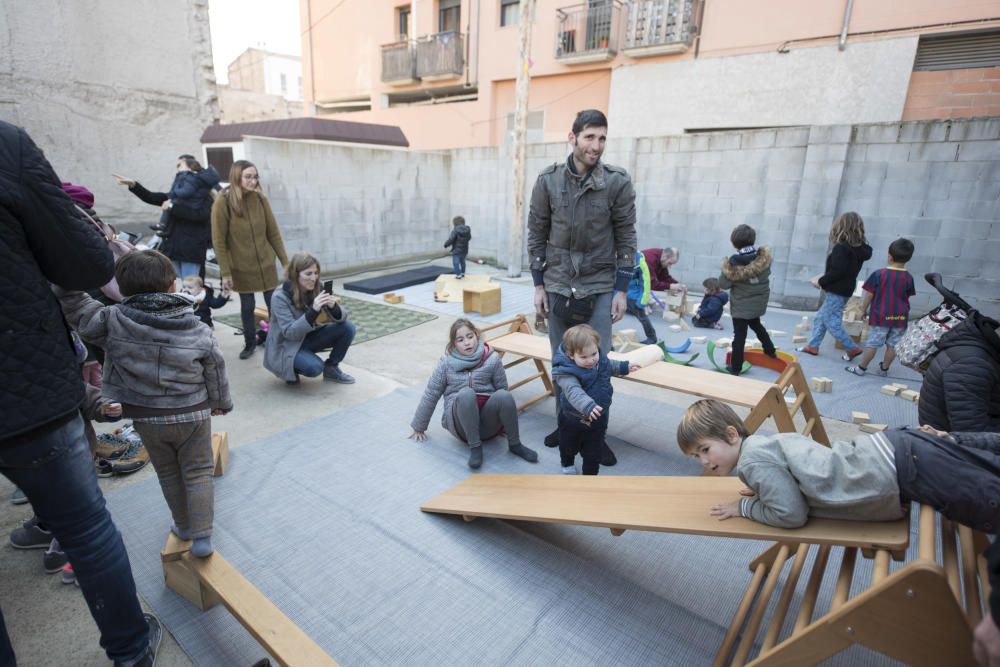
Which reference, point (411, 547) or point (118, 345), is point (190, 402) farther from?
point (411, 547)

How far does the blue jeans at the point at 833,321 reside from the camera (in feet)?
16.6

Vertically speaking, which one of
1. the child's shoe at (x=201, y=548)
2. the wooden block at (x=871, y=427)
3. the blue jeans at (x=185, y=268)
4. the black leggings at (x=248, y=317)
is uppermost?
the blue jeans at (x=185, y=268)

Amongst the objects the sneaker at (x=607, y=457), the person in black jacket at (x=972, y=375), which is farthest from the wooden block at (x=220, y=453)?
the person in black jacket at (x=972, y=375)

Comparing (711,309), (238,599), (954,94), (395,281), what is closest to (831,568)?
(238,599)

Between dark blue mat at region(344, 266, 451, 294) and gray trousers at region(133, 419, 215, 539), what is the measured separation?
565cm

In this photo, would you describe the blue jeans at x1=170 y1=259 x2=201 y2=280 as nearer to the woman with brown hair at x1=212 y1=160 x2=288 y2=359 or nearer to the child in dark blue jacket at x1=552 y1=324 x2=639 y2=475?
the woman with brown hair at x1=212 y1=160 x2=288 y2=359

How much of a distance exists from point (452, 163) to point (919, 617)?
10.5m

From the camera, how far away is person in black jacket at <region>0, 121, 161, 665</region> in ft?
4.19

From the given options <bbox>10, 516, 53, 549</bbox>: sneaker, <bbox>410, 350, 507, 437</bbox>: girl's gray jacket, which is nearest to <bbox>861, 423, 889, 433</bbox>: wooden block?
<bbox>410, 350, 507, 437</bbox>: girl's gray jacket

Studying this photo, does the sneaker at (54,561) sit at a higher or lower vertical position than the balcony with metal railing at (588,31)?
lower

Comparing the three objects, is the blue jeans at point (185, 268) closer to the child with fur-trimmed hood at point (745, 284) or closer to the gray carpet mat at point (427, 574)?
the gray carpet mat at point (427, 574)

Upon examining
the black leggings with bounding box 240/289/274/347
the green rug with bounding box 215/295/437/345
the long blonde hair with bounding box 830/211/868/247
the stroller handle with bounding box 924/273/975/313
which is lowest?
the green rug with bounding box 215/295/437/345

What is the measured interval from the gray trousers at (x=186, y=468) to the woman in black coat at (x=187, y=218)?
330 cm

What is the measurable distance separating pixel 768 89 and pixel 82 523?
Result: 496 inches
